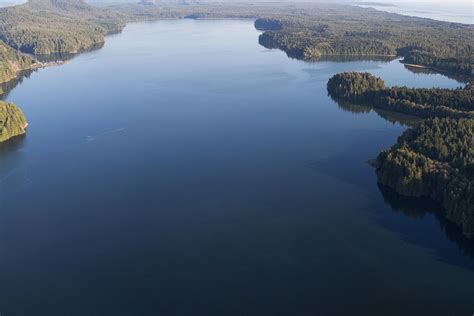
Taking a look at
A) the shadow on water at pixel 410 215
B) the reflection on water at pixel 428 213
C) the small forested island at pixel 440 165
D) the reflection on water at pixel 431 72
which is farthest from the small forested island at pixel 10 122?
the reflection on water at pixel 431 72

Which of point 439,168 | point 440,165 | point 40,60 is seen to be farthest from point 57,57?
point 439,168

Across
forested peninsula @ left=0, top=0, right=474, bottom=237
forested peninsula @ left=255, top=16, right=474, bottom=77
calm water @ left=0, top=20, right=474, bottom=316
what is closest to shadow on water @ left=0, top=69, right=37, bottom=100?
forested peninsula @ left=0, top=0, right=474, bottom=237

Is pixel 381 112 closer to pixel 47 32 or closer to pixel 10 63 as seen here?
pixel 10 63

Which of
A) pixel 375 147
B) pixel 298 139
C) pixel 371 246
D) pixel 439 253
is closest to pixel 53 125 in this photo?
pixel 298 139

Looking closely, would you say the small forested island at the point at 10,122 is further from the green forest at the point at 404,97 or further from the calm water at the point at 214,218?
the green forest at the point at 404,97

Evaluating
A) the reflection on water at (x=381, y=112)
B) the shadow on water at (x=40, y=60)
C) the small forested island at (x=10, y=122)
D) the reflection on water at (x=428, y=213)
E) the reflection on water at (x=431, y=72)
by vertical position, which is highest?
the shadow on water at (x=40, y=60)
